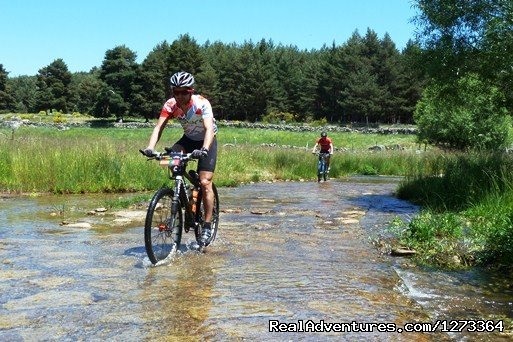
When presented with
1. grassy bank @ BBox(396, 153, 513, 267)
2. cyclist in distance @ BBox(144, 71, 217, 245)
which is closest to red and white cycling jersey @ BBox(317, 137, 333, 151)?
grassy bank @ BBox(396, 153, 513, 267)

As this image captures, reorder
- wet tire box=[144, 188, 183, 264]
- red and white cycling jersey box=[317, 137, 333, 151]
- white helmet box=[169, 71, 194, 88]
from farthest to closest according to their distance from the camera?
red and white cycling jersey box=[317, 137, 333, 151] < white helmet box=[169, 71, 194, 88] < wet tire box=[144, 188, 183, 264]

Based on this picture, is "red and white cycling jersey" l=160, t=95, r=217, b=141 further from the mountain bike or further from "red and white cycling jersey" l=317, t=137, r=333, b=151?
"red and white cycling jersey" l=317, t=137, r=333, b=151

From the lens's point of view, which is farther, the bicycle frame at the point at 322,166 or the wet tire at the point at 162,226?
the bicycle frame at the point at 322,166

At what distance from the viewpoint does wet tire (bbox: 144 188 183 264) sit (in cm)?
536

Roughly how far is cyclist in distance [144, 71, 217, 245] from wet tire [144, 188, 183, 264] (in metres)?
0.51

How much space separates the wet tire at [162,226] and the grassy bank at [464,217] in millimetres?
2993

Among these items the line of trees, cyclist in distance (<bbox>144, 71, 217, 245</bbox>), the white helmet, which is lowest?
cyclist in distance (<bbox>144, 71, 217, 245</bbox>)

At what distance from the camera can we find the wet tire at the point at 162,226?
17.6 feet

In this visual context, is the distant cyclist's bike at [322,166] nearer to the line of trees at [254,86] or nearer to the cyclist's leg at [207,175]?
the cyclist's leg at [207,175]

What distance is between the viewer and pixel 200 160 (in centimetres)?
625

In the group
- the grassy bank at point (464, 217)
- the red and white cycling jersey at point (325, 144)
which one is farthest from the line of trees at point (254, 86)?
the grassy bank at point (464, 217)

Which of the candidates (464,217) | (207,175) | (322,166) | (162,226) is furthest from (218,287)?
(322,166)

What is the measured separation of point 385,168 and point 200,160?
72.5 feet

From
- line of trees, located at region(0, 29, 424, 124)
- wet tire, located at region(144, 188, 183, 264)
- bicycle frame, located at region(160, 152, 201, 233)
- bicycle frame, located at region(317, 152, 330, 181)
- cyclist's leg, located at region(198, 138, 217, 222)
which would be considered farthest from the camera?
line of trees, located at region(0, 29, 424, 124)
